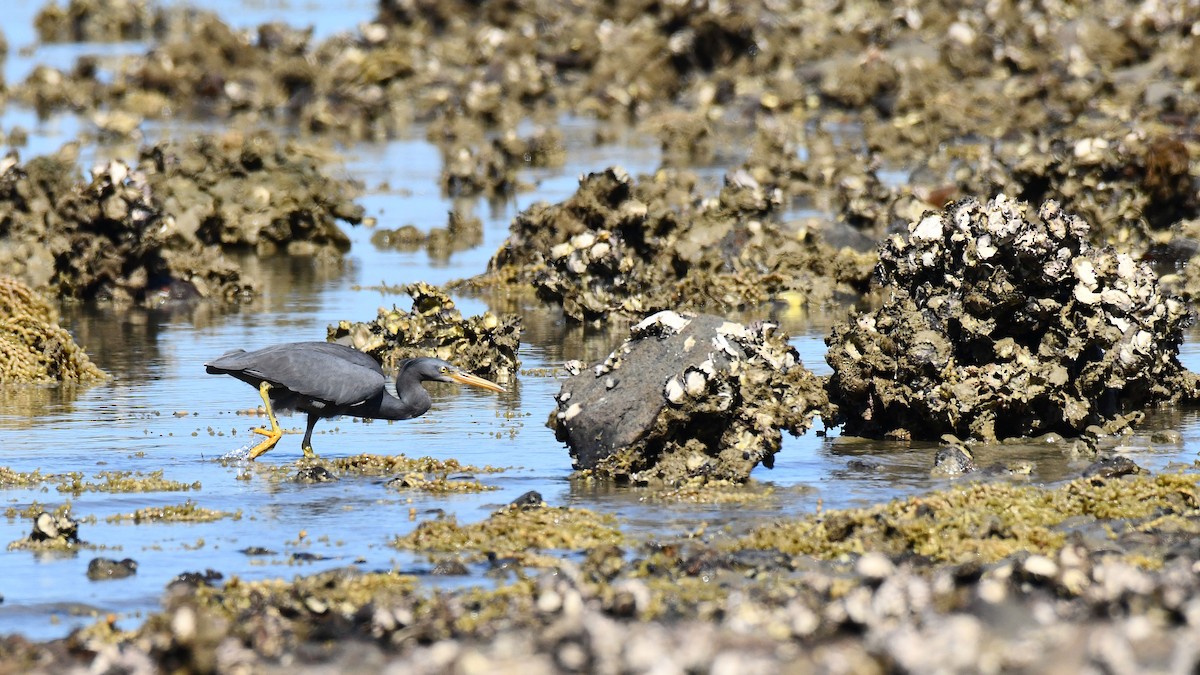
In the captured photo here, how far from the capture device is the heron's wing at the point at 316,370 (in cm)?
1416

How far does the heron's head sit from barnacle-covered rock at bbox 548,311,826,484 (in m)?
1.40

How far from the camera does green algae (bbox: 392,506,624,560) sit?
36.8ft

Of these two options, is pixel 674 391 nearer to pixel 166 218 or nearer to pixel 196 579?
pixel 196 579

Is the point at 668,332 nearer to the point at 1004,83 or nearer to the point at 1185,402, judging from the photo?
the point at 1185,402

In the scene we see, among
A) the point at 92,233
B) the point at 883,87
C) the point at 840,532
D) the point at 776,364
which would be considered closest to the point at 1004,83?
the point at 883,87

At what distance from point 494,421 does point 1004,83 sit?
22.8m

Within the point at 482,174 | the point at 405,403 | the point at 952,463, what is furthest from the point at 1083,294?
the point at 482,174

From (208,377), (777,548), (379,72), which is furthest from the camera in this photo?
(379,72)

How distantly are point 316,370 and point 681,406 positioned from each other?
289cm

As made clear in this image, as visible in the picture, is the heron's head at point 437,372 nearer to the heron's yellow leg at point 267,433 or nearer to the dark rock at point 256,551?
the heron's yellow leg at point 267,433

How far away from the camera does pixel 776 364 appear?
13.5 m

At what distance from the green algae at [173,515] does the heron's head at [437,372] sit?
2683 millimetres

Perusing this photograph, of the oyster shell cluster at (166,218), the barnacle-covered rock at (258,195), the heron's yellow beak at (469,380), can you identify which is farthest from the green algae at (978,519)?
the barnacle-covered rock at (258,195)

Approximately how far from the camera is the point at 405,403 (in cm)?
1457
